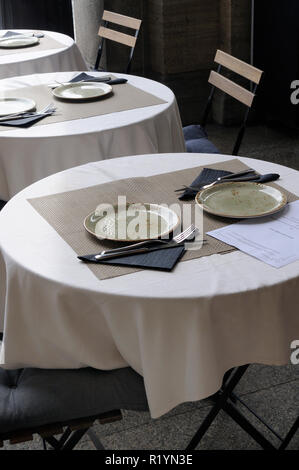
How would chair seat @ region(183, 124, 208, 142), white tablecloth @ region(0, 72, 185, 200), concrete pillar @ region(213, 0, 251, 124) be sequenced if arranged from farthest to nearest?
concrete pillar @ region(213, 0, 251, 124)
chair seat @ region(183, 124, 208, 142)
white tablecloth @ region(0, 72, 185, 200)

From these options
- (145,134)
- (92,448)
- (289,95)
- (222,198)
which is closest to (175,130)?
(145,134)

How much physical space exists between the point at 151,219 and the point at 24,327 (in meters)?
0.53

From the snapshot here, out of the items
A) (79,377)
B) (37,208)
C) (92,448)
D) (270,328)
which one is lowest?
(92,448)

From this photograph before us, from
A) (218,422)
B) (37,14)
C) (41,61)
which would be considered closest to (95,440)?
(218,422)

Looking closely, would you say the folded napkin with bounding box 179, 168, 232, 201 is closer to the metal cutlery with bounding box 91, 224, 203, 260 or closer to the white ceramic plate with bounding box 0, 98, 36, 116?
the metal cutlery with bounding box 91, 224, 203, 260

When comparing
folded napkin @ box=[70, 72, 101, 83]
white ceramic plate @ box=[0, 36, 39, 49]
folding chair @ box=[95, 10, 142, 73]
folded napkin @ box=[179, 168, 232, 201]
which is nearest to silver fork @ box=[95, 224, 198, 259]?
folded napkin @ box=[179, 168, 232, 201]

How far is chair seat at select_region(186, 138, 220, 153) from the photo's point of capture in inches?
160

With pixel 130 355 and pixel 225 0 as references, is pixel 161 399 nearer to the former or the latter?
pixel 130 355

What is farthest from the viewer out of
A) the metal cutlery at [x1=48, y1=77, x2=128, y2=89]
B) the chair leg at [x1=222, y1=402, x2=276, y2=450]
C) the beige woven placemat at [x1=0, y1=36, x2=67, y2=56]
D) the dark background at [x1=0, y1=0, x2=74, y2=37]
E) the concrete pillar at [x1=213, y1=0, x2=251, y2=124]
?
the dark background at [x1=0, y1=0, x2=74, y2=37]

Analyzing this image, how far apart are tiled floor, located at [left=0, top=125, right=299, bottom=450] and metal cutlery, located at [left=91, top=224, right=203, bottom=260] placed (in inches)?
36.1

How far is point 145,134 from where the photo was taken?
336 centimetres

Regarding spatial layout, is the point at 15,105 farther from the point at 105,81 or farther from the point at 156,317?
the point at 156,317

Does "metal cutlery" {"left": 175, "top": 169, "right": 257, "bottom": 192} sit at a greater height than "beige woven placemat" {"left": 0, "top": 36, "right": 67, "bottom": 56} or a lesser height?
lesser

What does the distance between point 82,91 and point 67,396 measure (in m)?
2.05
